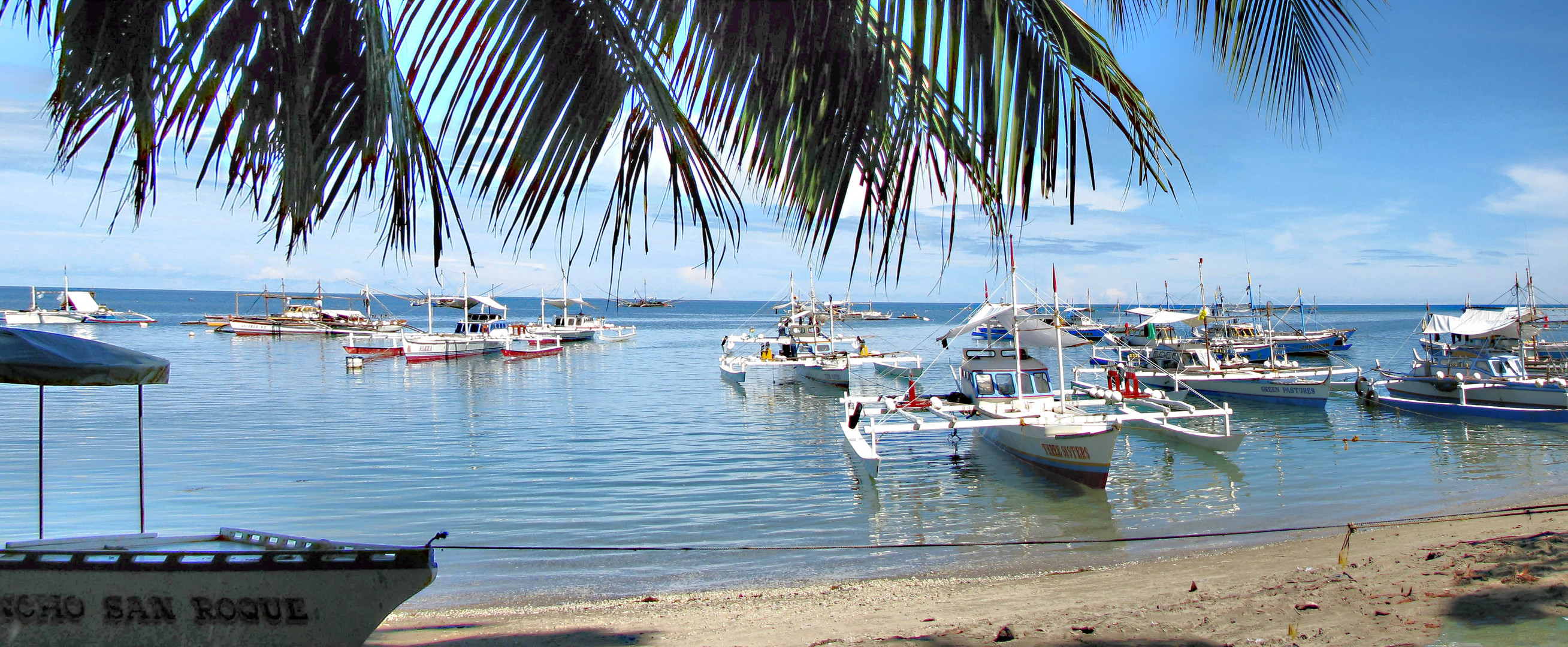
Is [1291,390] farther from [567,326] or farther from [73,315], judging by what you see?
[73,315]

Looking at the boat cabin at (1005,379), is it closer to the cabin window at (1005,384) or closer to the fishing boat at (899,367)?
the cabin window at (1005,384)

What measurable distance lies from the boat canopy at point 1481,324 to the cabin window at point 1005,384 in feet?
58.6

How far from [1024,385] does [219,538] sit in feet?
45.3

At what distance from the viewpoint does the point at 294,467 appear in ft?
58.3

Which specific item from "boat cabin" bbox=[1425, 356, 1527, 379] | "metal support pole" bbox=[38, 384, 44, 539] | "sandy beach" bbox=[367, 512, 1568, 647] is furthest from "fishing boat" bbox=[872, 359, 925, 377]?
"metal support pole" bbox=[38, 384, 44, 539]

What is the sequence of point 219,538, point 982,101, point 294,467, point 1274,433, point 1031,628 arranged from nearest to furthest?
1. point 982,101
2. point 219,538
3. point 1031,628
4. point 294,467
5. point 1274,433

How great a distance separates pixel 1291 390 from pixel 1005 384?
15304 millimetres

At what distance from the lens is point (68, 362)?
5867 mm

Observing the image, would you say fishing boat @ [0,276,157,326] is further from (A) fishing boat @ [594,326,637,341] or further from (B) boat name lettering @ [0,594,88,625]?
(B) boat name lettering @ [0,594,88,625]

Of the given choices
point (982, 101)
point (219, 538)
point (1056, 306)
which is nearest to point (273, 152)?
point (982, 101)

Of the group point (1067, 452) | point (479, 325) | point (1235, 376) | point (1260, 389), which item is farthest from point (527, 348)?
point (1067, 452)

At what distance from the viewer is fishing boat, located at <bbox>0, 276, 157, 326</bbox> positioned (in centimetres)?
7450

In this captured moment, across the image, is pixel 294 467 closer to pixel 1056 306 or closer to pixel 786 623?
pixel 786 623

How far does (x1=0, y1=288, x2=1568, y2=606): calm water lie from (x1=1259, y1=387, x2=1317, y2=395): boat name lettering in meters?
0.66
